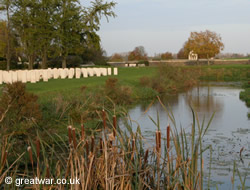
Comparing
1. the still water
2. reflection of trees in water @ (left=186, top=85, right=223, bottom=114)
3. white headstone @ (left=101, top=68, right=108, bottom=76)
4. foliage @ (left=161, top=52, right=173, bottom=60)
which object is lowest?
the still water

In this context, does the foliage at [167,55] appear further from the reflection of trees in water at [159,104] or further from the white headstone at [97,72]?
the reflection of trees in water at [159,104]

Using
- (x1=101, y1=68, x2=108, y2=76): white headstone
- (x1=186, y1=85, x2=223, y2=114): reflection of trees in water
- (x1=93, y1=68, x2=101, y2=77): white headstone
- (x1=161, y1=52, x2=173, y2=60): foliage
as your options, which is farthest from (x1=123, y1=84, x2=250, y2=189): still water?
(x1=161, y1=52, x2=173, y2=60): foliage

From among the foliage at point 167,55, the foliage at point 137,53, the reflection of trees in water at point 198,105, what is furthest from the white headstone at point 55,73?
the foliage at point 167,55

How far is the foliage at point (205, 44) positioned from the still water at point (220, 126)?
41.3 meters

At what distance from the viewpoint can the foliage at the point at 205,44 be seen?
63219mm

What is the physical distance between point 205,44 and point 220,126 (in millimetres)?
52209

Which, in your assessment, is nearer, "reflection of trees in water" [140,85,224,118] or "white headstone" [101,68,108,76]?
"reflection of trees in water" [140,85,224,118]

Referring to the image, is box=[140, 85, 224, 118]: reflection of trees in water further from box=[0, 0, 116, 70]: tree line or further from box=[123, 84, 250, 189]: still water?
box=[0, 0, 116, 70]: tree line

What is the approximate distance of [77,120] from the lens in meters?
12.5

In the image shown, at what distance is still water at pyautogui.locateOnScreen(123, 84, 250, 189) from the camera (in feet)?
26.5

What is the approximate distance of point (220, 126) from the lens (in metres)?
13.4

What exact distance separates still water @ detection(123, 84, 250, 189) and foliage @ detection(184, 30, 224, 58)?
4129cm

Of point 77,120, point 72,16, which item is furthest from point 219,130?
point 72,16

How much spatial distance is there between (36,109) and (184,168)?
7.31m
